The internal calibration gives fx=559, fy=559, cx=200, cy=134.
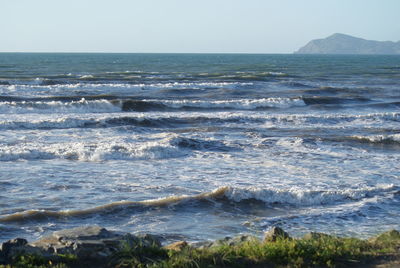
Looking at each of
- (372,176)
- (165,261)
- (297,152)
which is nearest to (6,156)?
(297,152)

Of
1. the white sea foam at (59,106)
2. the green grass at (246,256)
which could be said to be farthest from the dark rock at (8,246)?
the white sea foam at (59,106)

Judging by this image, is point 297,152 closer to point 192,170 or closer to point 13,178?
point 192,170

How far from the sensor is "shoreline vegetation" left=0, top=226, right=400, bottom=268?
19.5 feet

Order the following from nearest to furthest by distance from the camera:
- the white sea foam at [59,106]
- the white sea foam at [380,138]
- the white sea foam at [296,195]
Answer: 1. the white sea foam at [296,195]
2. the white sea foam at [380,138]
3. the white sea foam at [59,106]

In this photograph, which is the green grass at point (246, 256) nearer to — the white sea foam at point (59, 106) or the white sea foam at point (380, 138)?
the white sea foam at point (380, 138)

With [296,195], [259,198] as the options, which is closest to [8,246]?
[259,198]

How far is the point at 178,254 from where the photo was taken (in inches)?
241

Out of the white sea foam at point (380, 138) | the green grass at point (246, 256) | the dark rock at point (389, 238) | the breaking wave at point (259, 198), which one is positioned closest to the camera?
the green grass at point (246, 256)

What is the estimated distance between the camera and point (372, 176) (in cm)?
Result: 1382

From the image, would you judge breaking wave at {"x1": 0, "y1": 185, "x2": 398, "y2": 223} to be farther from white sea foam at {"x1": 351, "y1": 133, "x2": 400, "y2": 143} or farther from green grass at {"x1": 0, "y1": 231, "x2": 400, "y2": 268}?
white sea foam at {"x1": 351, "y1": 133, "x2": 400, "y2": 143}

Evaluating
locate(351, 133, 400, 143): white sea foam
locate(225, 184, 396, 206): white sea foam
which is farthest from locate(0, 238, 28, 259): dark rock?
locate(351, 133, 400, 143): white sea foam

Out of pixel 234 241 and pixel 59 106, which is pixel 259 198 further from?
pixel 59 106

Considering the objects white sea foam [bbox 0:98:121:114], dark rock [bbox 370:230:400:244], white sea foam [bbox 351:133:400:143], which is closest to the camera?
dark rock [bbox 370:230:400:244]

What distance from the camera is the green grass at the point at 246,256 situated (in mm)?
5902
